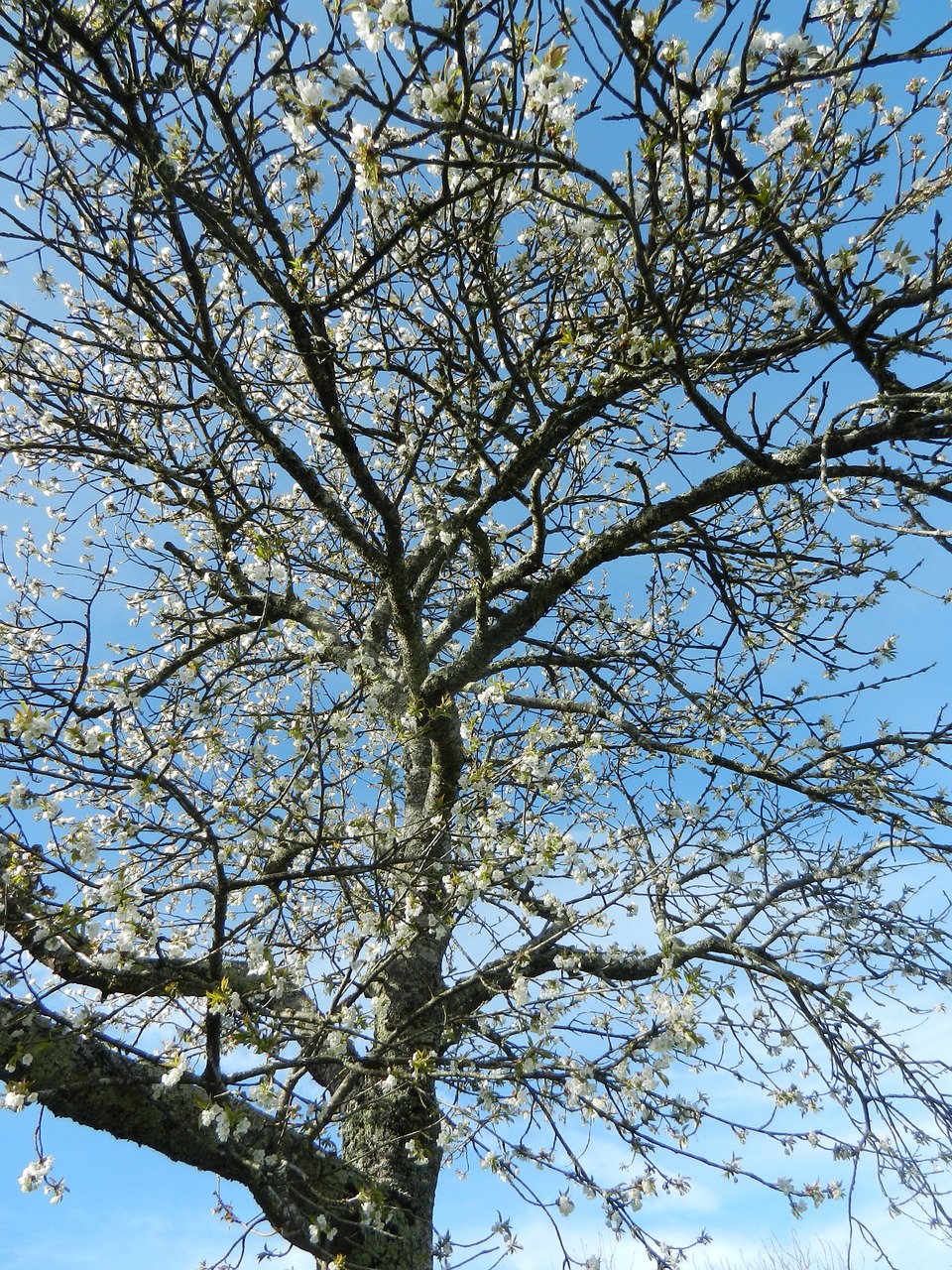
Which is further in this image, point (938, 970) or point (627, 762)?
point (627, 762)

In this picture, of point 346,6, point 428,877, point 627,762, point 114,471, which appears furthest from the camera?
point 627,762

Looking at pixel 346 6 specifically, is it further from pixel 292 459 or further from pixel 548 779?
pixel 548 779

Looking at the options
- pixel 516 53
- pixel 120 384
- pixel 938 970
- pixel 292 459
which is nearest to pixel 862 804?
pixel 938 970

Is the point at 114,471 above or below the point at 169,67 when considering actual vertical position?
above

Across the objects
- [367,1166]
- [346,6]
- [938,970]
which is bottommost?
[367,1166]

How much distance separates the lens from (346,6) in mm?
2326

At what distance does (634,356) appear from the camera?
3723 mm

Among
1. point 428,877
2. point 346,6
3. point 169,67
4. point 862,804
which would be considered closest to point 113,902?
point 428,877

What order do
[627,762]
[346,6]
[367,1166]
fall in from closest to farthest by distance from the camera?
[346,6] < [367,1166] < [627,762]

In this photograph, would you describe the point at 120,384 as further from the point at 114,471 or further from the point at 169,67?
the point at 169,67

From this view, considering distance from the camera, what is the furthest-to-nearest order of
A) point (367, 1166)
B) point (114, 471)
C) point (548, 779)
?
1. point (548, 779)
2. point (114, 471)
3. point (367, 1166)

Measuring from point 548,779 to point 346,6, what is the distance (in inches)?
160

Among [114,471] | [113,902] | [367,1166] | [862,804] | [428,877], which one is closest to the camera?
[113,902]

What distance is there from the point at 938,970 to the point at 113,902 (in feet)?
13.9
